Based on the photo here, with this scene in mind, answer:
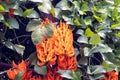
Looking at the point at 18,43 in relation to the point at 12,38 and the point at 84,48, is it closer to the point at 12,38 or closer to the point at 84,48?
the point at 12,38

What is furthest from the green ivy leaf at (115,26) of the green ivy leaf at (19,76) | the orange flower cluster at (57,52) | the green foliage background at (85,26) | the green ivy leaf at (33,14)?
the green ivy leaf at (19,76)

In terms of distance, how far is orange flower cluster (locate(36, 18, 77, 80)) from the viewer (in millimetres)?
1068

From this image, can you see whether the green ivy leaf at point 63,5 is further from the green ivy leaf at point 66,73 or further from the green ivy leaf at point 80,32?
the green ivy leaf at point 66,73

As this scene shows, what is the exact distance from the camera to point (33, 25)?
1.11 m

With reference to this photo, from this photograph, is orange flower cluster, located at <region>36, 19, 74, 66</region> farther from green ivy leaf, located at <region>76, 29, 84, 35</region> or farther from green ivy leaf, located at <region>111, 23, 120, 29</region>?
green ivy leaf, located at <region>111, 23, 120, 29</region>

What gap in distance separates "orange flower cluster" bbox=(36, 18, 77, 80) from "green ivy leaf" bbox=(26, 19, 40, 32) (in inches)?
0.9

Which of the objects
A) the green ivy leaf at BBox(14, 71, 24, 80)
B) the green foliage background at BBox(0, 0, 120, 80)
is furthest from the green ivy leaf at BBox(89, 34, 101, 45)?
the green ivy leaf at BBox(14, 71, 24, 80)

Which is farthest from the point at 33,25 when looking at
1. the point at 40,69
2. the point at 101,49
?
the point at 101,49

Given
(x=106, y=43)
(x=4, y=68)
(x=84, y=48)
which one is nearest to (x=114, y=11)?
(x=106, y=43)

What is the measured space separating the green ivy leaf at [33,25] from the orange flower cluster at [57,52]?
0.9 inches

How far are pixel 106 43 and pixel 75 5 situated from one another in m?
0.22

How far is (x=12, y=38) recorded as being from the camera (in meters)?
1.23

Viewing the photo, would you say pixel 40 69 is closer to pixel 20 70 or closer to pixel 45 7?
pixel 20 70

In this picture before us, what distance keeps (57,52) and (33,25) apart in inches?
5.5
